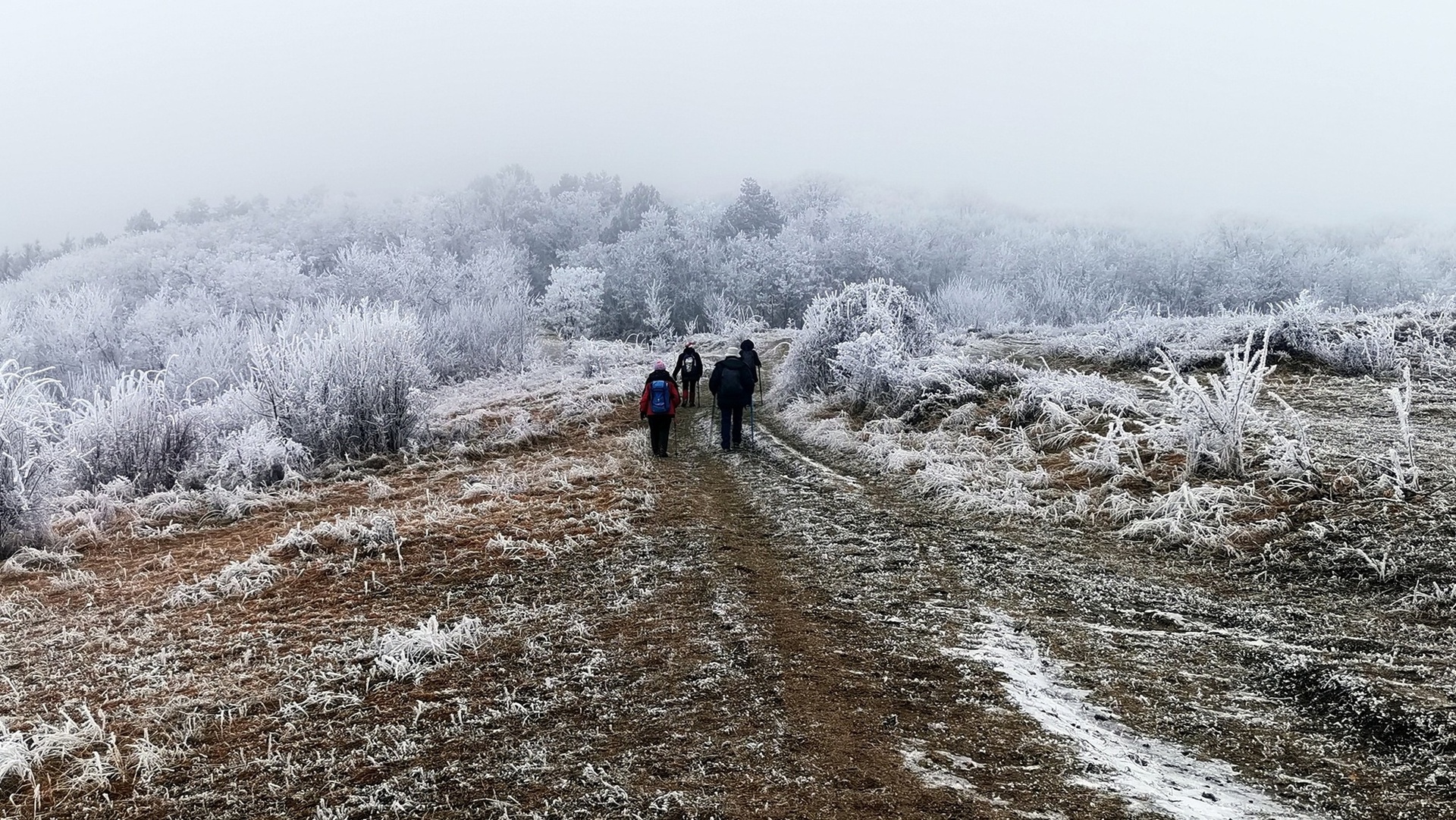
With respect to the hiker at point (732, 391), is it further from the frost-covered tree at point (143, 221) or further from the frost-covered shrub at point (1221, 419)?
the frost-covered tree at point (143, 221)

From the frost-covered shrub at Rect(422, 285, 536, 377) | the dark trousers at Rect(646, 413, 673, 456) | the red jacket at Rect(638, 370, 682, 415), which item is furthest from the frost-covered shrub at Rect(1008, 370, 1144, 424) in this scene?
the frost-covered shrub at Rect(422, 285, 536, 377)

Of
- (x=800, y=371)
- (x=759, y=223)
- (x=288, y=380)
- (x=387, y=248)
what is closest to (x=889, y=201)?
(x=759, y=223)

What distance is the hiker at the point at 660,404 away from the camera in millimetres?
11312

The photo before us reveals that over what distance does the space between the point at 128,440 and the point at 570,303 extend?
3936 cm

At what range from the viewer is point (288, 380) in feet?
38.0

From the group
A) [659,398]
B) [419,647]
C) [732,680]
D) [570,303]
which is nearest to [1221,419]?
[732,680]

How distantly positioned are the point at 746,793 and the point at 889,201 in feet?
311

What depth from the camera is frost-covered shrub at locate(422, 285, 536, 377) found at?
96.4 feet

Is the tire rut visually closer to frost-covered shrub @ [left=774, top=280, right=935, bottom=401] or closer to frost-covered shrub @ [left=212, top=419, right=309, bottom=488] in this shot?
frost-covered shrub @ [left=212, top=419, right=309, bottom=488]

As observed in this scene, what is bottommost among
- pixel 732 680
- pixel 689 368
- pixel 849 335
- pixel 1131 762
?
pixel 732 680

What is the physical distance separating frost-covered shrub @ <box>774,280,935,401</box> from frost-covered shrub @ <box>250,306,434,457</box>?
8.24 metres

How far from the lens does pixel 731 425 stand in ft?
40.5

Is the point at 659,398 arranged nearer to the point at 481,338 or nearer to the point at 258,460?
the point at 258,460

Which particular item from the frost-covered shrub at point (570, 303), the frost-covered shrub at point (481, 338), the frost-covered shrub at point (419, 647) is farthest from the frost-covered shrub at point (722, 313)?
the frost-covered shrub at point (419, 647)
